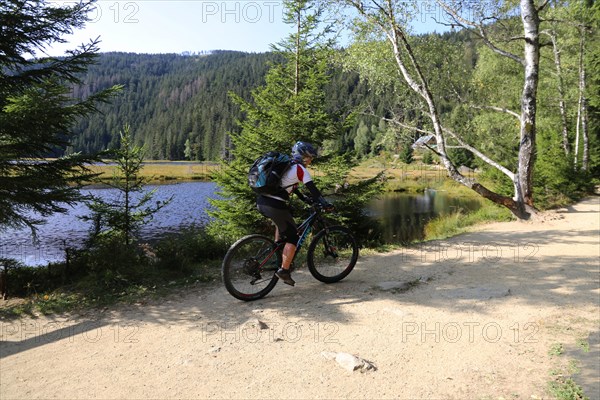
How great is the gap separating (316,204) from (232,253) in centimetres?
140

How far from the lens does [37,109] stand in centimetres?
668

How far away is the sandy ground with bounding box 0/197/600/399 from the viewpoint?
322 centimetres

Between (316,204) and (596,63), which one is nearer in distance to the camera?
(316,204)

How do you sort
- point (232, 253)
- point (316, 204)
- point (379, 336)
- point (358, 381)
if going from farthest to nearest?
point (316, 204)
point (232, 253)
point (379, 336)
point (358, 381)

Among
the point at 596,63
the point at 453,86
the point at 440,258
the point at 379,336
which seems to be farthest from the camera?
the point at 596,63

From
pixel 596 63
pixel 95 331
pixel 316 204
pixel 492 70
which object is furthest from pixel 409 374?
pixel 596 63

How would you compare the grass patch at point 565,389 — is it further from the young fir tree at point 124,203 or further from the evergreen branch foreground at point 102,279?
the young fir tree at point 124,203

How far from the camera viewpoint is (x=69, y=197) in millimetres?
7191

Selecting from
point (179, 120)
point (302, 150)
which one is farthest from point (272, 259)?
point (179, 120)

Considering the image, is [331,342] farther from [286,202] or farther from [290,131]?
[290,131]

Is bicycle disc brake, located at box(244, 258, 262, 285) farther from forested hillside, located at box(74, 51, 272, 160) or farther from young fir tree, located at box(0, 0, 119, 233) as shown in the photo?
forested hillside, located at box(74, 51, 272, 160)

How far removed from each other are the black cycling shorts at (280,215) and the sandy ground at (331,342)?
0.91 meters

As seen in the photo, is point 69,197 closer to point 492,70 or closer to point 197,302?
point 197,302

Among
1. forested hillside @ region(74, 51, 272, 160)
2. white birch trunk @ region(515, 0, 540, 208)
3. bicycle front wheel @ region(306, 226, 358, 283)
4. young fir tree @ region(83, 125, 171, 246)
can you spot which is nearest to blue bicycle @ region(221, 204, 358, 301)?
bicycle front wheel @ region(306, 226, 358, 283)
